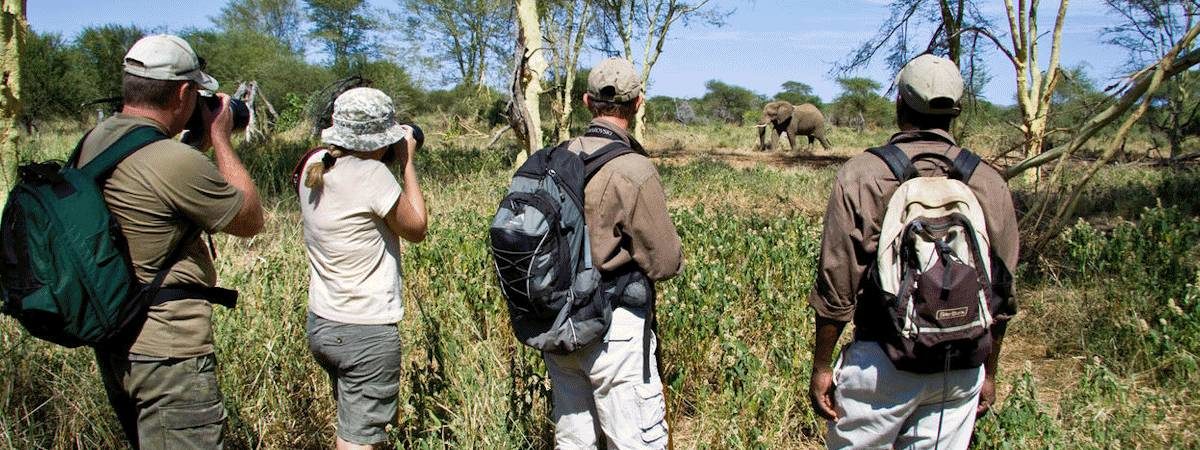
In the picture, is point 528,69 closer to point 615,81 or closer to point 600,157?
point 615,81

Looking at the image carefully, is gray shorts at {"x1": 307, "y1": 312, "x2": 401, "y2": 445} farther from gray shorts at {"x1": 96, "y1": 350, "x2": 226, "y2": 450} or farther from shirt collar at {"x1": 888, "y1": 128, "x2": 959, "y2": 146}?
shirt collar at {"x1": 888, "y1": 128, "x2": 959, "y2": 146}

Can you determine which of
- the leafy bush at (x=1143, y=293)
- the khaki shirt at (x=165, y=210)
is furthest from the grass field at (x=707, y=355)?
the khaki shirt at (x=165, y=210)

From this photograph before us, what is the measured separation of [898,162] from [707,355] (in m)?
2.14

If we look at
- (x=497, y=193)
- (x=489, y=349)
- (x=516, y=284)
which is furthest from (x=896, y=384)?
(x=497, y=193)

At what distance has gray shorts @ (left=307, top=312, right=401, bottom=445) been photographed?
2.77m

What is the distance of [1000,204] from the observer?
2.15 metres

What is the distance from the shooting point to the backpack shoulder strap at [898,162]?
211cm

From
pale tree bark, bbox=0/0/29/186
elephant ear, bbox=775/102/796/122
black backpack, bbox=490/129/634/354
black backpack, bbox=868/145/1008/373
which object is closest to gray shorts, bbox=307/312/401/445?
black backpack, bbox=490/129/634/354

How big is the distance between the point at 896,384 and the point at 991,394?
0.50 metres

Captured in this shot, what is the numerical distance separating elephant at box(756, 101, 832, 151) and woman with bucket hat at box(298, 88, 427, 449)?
21488mm

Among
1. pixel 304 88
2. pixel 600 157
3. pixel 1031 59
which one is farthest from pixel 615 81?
pixel 304 88

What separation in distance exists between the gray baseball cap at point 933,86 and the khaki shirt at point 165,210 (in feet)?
6.37

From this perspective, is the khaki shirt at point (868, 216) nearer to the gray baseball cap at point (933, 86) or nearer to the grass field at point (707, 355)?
the gray baseball cap at point (933, 86)

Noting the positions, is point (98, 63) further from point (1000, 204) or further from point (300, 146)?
point (1000, 204)
